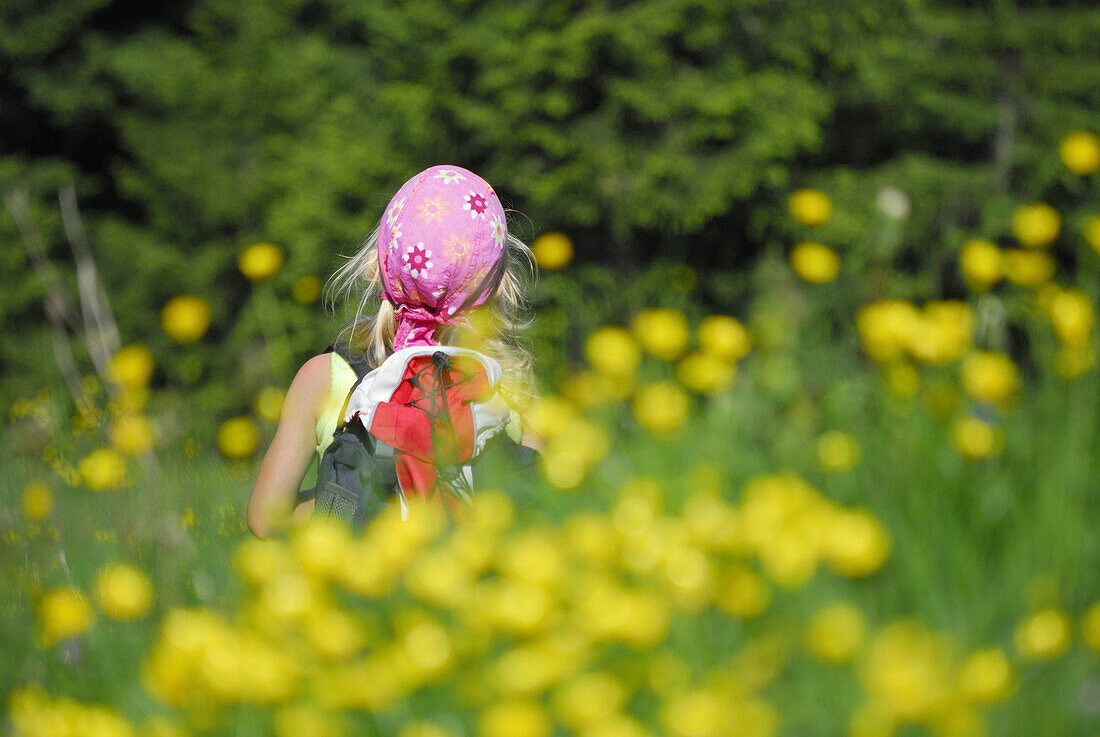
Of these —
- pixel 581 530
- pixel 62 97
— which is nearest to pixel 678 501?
pixel 581 530

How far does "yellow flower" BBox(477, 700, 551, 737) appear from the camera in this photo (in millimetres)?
910

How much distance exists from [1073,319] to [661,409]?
0.64 metres

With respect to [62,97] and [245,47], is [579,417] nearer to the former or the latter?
[245,47]

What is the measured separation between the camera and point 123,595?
4.20ft

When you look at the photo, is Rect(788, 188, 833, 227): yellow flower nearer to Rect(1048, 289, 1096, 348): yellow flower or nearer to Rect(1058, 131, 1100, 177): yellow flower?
Rect(1058, 131, 1100, 177): yellow flower

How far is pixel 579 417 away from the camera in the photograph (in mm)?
1657

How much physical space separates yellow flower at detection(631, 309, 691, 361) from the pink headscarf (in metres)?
0.37

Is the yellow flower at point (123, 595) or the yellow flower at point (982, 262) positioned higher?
the yellow flower at point (982, 262)

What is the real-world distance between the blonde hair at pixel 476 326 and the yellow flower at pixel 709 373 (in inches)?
16.7

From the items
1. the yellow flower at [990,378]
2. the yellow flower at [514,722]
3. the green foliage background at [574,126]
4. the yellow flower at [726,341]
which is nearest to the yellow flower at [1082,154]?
the yellow flower at [990,378]

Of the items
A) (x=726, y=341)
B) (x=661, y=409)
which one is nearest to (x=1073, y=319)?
(x=726, y=341)

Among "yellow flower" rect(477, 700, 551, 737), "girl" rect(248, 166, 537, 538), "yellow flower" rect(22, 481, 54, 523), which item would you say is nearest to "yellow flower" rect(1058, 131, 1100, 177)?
"girl" rect(248, 166, 537, 538)

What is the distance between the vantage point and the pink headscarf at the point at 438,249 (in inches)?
76.9

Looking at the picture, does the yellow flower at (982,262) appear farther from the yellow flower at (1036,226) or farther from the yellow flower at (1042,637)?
the yellow flower at (1042,637)
